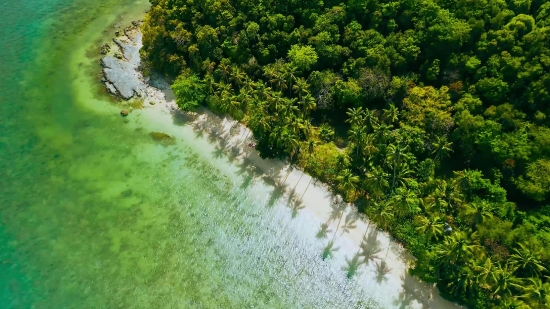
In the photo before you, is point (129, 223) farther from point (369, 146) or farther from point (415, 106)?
point (415, 106)

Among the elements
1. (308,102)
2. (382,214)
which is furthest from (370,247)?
(308,102)

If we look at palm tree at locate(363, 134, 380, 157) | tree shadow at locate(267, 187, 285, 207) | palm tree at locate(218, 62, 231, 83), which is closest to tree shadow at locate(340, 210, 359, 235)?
palm tree at locate(363, 134, 380, 157)

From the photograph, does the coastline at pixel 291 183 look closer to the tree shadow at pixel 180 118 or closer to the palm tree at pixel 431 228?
the tree shadow at pixel 180 118

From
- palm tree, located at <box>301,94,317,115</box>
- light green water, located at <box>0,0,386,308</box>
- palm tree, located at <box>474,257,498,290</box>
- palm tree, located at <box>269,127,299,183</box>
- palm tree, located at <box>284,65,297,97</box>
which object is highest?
palm tree, located at <box>284,65,297,97</box>

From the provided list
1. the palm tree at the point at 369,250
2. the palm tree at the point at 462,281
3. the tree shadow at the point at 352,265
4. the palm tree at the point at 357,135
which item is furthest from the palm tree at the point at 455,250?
the palm tree at the point at 357,135

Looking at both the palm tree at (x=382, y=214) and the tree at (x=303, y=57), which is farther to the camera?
the tree at (x=303, y=57)

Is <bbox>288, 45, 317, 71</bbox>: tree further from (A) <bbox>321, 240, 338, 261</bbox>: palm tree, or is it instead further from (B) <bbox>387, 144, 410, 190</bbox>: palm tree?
(A) <bbox>321, 240, 338, 261</bbox>: palm tree
